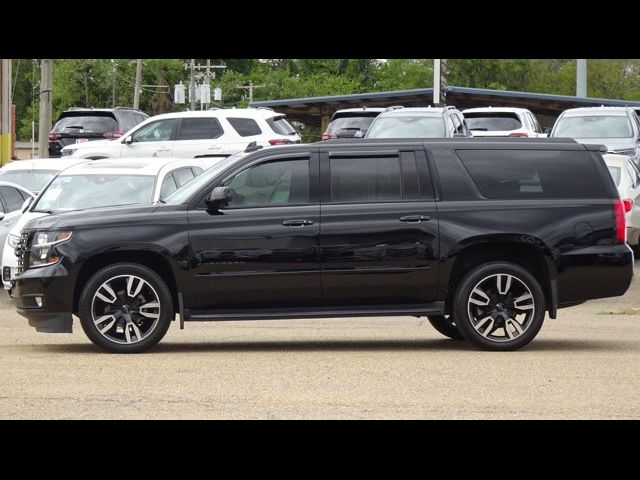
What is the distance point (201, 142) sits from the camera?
27.3m

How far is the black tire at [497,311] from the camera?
39.2 feet

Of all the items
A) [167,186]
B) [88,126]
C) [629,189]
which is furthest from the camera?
[88,126]

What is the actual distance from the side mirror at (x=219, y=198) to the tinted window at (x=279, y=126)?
1567 centimetres

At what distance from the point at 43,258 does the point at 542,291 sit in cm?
439

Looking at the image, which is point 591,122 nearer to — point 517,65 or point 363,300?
point 363,300

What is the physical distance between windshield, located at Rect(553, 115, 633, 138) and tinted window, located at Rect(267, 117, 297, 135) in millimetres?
5390

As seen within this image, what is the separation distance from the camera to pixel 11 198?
21.4 metres

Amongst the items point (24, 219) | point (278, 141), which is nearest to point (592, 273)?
point (24, 219)

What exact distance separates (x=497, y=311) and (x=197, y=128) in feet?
53.5

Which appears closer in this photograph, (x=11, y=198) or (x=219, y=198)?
(x=219, y=198)

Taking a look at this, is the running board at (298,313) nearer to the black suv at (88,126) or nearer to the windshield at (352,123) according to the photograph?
the windshield at (352,123)

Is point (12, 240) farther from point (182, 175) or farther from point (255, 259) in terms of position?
point (255, 259)

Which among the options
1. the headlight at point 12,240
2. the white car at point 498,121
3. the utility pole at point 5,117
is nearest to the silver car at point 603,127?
the white car at point 498,121
